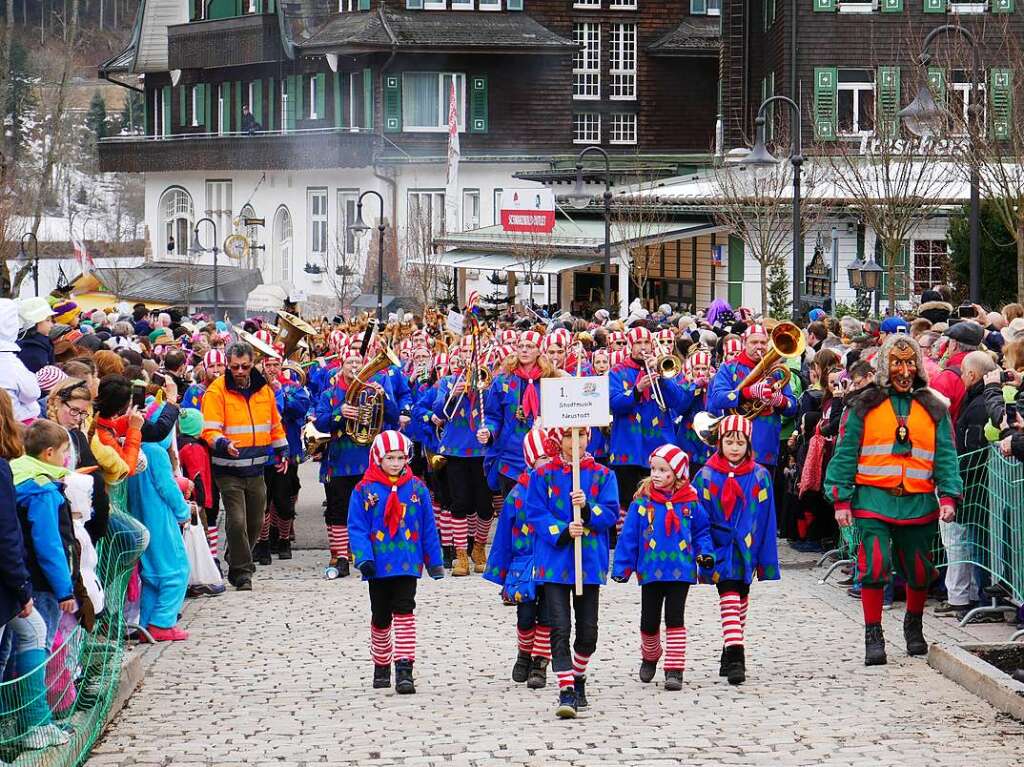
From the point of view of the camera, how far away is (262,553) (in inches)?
652

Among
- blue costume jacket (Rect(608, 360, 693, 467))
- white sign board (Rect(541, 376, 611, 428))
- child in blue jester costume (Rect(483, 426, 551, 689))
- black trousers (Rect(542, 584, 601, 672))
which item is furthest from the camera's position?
blue costume jacket (Rect(608, 360, 693, 467))

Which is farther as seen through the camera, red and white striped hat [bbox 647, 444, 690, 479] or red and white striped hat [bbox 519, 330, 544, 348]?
red and white striped hat [bbox 519, 330, 544, 348]

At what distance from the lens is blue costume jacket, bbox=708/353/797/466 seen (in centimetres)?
1528

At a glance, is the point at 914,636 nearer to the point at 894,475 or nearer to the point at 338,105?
the point at 894,475

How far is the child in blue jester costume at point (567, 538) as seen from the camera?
1013cm

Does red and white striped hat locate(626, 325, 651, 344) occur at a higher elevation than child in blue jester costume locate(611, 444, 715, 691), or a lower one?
higher

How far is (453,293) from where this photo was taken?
2239 inches

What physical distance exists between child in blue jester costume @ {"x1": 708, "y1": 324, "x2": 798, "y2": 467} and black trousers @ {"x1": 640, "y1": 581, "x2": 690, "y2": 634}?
4.79 m

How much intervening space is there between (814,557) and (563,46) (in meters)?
51.0

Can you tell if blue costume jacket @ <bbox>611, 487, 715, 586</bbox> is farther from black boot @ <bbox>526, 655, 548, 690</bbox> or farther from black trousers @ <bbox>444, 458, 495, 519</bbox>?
black trousers @ <bbox>444, 458, 495, 519</bbox>

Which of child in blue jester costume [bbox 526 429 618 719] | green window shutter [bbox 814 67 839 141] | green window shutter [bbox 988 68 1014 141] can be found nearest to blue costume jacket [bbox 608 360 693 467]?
child in blue jester costume [bbox 526 429 618 719]

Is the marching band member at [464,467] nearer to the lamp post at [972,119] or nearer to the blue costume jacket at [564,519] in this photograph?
the blue costume jacket at [564,519]

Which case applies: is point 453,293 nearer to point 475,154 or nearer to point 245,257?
point 475,154

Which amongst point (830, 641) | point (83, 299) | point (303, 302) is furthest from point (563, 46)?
point (830, 641)
